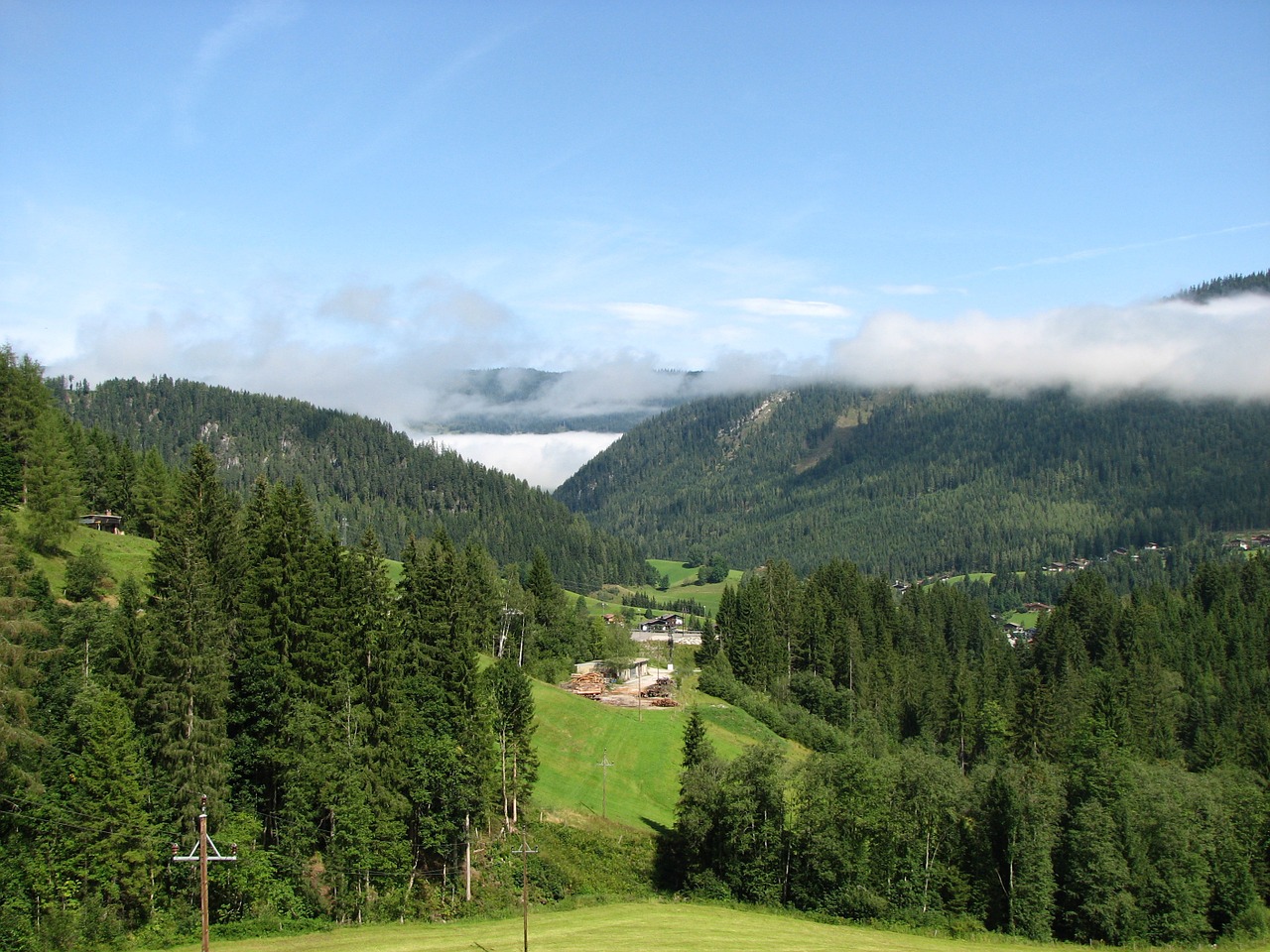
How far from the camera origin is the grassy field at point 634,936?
160ft

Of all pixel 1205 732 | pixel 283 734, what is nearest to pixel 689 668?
pixel 1205 732

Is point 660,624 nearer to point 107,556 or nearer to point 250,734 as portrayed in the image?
point 107,556

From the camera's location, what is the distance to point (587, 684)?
110 metres

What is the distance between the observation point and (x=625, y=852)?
70.2 m

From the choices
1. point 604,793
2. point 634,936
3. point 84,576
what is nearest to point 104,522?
point 84,576

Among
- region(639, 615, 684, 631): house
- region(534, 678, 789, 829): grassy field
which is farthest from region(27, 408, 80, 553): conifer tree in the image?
region(639, 615, 684, 631): house

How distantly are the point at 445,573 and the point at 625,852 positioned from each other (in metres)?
23.2

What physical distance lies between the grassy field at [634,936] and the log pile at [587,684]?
42.7 m

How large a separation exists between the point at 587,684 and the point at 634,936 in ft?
188

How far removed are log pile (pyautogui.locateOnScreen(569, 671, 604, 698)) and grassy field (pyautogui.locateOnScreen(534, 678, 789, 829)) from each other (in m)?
8.20

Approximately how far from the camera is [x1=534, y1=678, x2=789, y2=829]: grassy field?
250 feet

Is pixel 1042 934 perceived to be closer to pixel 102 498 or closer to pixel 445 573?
pixel 445 573

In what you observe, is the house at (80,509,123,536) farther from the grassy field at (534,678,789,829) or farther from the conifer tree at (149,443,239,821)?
the conifer tree at (149,443,239,821)

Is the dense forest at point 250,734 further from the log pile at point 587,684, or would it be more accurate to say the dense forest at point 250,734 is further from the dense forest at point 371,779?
the log pile at point 587,684
